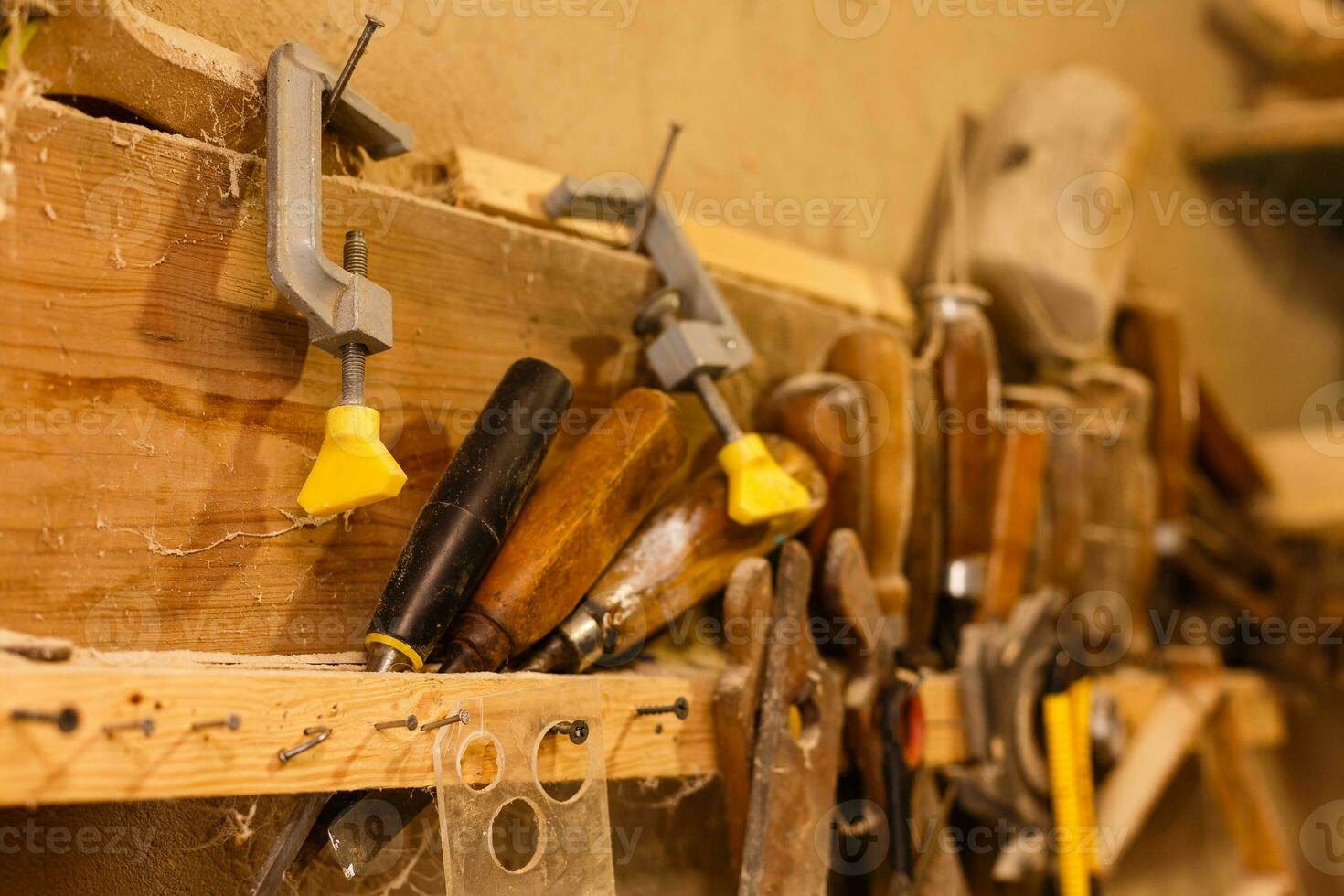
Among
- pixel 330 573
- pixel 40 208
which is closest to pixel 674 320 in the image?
pixel 330 573

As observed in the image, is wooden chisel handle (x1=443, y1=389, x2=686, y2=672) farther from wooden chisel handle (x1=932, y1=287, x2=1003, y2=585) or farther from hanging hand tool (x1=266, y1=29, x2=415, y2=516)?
wooden chisel handle (x1=932, y1=287, x2=1003, y2=585)

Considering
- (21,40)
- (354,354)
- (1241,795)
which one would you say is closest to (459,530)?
(354,354)

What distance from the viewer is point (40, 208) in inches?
21.7

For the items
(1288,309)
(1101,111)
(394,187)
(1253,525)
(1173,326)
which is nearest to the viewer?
(394,187)

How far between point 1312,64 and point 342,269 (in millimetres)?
1865

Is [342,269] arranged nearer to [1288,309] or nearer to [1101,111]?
[1101,111]

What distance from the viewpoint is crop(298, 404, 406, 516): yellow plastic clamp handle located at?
1.92ft

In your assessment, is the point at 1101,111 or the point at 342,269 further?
the point at 1101,111

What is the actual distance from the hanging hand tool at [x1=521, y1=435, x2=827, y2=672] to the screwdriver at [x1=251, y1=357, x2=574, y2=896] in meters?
0.09

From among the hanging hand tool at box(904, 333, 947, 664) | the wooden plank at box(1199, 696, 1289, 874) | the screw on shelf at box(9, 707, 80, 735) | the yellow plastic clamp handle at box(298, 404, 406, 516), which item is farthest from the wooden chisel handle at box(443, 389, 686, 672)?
the wooden plank at box(1199, 696, 1289, 874)

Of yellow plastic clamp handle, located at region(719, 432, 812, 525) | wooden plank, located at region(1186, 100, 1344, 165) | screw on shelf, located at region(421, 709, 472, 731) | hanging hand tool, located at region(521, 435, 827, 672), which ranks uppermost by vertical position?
wooden plank, located at region(1186, 100, 1344, 165)

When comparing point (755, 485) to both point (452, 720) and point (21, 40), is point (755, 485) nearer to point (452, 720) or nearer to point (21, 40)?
point (452, 720)

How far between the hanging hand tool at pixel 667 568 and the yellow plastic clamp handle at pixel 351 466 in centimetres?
17

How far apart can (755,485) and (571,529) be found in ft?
0.52
